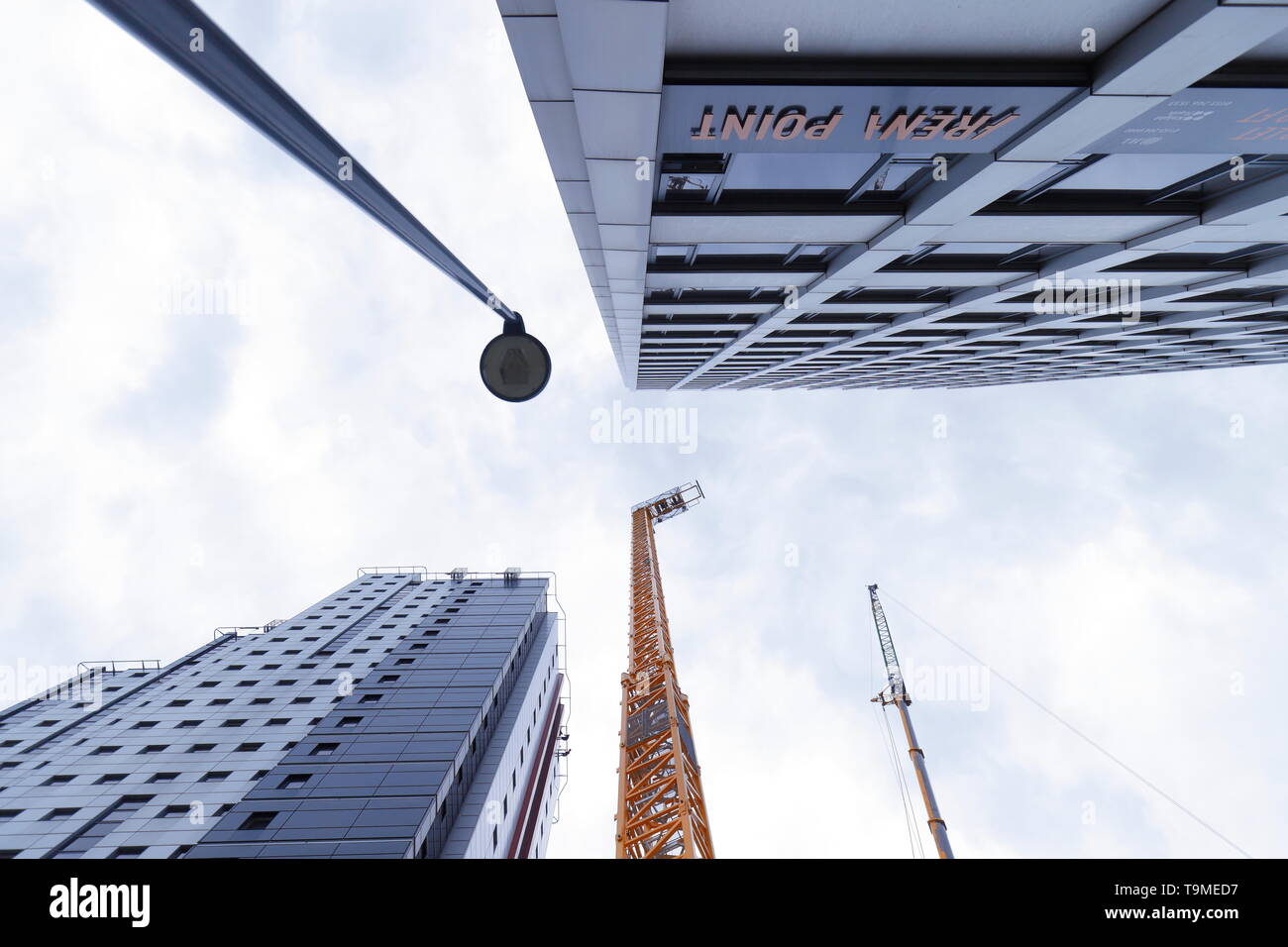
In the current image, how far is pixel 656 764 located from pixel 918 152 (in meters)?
18.9

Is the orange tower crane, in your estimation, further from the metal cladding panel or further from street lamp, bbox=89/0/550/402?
the metal cladding panel

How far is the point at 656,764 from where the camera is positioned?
1838 centimetres

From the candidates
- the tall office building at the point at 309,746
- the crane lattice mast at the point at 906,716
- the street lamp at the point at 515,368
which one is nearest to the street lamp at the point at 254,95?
the street lamp at the point at 515,368

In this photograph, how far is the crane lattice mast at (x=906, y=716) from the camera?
94.1 feet

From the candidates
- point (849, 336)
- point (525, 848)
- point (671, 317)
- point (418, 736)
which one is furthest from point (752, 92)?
point (525, 848)

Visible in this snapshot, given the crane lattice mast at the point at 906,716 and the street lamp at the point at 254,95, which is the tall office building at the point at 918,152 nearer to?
the street lamp at the point at 254,95

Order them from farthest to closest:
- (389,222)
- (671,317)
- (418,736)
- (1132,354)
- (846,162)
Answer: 1. (418,736)
2. (1132,354)
3. (671,317)
4. (846,162)
5. (389,222)

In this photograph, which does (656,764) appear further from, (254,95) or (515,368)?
(254,95)

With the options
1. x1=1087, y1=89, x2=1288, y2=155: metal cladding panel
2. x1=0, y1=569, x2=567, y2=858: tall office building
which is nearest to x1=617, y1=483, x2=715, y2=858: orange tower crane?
x1=0, y1=569, x2=567, y2=858: tall office building

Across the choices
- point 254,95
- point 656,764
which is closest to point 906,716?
point 656,764

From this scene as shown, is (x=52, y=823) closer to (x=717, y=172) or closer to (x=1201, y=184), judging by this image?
(x=717, y=172)

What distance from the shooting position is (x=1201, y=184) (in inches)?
290

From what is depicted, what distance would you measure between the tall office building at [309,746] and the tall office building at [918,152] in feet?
76.5
